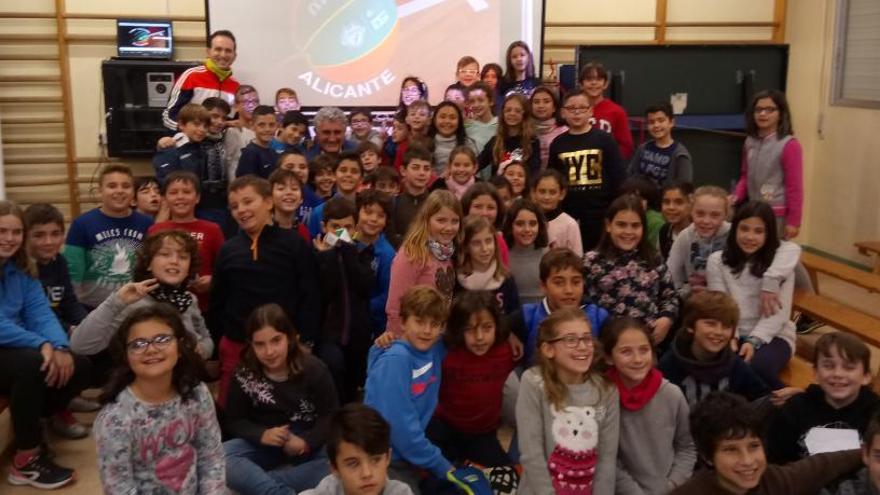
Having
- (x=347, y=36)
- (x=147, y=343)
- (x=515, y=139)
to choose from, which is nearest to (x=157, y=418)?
(x=147, y=343)

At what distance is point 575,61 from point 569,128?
2.46m

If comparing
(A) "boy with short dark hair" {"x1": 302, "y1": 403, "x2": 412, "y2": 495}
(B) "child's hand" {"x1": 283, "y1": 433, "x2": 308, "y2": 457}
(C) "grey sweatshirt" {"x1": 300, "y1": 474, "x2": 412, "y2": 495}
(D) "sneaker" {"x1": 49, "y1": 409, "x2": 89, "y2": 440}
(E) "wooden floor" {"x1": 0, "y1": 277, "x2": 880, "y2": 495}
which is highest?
(A) "boy with short dark hair" {"x1": 302, "y1": 403, "x2": 412, "y2": 495}

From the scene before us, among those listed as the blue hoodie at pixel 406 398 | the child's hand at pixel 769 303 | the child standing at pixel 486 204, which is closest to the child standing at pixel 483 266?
the child standing at pixel 486 204

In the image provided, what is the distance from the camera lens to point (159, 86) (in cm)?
618

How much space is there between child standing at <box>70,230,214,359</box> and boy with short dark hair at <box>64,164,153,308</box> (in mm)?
506

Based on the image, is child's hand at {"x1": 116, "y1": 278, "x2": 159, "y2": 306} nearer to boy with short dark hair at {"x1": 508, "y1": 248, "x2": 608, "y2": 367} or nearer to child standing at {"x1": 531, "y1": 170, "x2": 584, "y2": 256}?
boy with short dark hair at {"x1": 508, "y1": 248, "x2": 608, "y2": 367}

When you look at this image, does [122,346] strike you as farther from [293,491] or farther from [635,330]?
[635,330]

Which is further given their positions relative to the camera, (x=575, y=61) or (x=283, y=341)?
(x=575, y=61)

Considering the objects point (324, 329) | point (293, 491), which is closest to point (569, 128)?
point (324, 329)

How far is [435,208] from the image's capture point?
3.29m

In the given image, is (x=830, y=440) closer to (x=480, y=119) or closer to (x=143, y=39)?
(x=480, y=119)

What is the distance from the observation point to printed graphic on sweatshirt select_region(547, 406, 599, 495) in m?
2.59

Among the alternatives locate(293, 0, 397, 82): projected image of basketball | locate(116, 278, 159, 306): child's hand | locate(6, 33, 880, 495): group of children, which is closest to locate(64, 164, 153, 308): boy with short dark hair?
locate(6, 33, 880, 495): group of children

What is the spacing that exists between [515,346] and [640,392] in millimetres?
582
